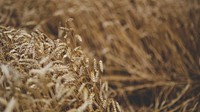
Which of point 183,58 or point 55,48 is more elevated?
point 55,48

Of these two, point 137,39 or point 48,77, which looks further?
point 137,39

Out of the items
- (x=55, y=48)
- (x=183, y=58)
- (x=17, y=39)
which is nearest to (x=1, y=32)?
(x=17, y=39)

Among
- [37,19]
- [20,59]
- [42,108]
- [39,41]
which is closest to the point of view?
[42,108]

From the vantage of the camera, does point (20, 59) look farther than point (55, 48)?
No

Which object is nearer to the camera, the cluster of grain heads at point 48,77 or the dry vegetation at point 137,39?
the cluster of grain heads at point 48,77

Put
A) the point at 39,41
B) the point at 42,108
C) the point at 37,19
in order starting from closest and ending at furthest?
1. the point at 42,108
2. the point at 39,41
3. the point at 37,19

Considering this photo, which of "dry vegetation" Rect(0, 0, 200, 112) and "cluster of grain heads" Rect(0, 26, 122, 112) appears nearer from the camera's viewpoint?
"cluster of grain heads" Rect(0, 26, 122, 112)

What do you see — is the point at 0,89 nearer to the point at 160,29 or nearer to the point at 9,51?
the point at 9,51

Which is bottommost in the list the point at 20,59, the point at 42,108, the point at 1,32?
the point at 42,108
